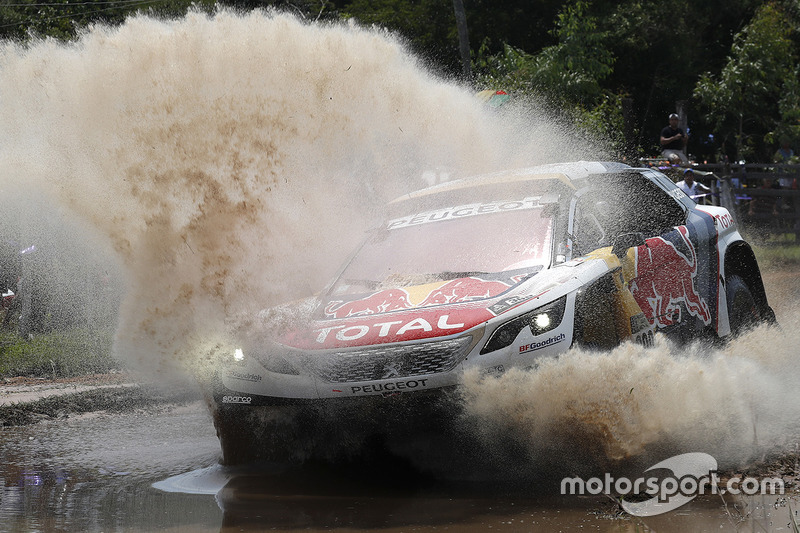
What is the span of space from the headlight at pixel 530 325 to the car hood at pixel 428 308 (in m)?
0.07

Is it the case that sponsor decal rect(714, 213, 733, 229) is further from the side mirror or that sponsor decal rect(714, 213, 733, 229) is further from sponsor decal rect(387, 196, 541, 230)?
sponsor decal rect(387, 196, 541, 230)

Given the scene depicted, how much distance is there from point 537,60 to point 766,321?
1310 centimetres

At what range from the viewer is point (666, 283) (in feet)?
21.9

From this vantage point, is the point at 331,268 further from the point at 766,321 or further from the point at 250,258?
the point at 766,321

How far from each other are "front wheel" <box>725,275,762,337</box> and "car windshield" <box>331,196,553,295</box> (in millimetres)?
1837

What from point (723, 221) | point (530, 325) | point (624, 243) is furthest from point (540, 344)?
point (723, 221)

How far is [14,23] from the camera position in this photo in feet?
104

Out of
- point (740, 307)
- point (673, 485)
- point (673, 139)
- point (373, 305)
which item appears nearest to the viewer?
point (673, 485)

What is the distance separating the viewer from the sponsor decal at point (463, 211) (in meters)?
6.70

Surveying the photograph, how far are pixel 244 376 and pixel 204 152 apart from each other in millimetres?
2245

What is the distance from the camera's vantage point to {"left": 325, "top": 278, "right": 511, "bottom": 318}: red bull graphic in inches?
224

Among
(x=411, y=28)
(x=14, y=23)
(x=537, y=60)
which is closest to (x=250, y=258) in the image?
(x=537, y=60)

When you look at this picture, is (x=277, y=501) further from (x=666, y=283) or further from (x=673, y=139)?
(x=673, y=139)

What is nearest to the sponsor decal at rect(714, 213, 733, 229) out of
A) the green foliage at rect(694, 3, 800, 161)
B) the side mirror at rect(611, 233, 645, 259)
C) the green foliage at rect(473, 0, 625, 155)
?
the side mirror at rect(611, 233, 645, 259)
